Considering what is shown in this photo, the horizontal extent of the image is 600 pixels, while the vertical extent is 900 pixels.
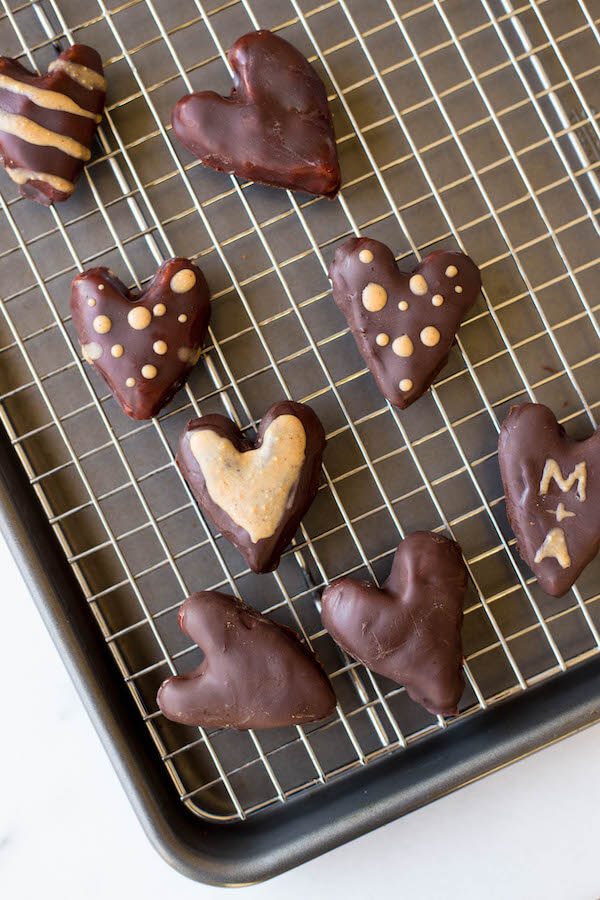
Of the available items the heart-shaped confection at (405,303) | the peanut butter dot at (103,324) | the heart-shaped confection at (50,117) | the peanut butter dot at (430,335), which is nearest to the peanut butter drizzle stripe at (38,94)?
the heart-shaped confection at (50,117)

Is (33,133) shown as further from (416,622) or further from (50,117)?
(416,622)

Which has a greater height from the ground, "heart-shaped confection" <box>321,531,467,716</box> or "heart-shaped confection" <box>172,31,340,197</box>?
"heart-shaped confection" <box>172,31,340,197</box>

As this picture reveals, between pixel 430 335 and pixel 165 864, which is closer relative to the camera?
pixel 430 335

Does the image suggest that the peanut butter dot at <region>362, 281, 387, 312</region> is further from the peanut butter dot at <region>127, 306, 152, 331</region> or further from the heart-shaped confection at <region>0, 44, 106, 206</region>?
the heart-shaped confection at <region>0, 44, 106, 206</region>

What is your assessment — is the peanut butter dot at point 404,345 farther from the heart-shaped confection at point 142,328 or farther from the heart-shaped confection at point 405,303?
the heart-shaped confection at point 142,328

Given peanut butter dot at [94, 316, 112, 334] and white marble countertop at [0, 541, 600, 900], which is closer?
peanut butter dot at [94, 316, 112, 334]

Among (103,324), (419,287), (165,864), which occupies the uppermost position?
(103,324)

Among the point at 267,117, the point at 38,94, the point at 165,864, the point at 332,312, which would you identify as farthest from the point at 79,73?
the point at 165,864

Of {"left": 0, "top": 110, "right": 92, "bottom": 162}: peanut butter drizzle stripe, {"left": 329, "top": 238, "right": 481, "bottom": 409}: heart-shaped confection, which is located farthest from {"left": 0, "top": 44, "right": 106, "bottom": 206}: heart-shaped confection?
{"left": 329, "top": 238, "right": 481, "bottom": 409}: heart-shaped confection
